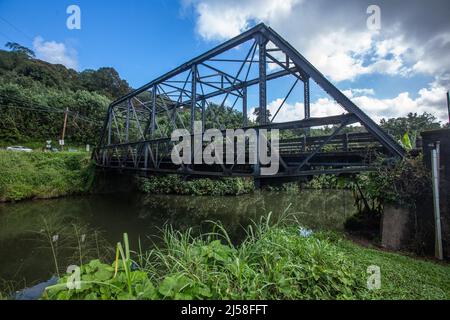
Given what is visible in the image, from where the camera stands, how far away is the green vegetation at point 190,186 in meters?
18.5

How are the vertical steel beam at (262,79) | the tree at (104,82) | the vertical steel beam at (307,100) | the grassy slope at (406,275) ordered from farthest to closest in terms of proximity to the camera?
the tree at (104,82), the vertical steel beam at (307,100), the vertical steel beam at (262,79), the grassy slope at (406,275)

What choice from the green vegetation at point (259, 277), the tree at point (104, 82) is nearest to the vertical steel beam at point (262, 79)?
the green vegetation at point (259, 277)

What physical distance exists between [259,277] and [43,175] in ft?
56.8

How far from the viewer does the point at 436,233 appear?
421cm

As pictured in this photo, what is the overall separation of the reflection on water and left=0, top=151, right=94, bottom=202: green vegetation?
0.94m

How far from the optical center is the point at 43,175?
1480 cm

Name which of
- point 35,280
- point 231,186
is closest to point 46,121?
point 231,186

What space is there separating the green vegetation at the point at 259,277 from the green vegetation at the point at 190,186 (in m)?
15.0

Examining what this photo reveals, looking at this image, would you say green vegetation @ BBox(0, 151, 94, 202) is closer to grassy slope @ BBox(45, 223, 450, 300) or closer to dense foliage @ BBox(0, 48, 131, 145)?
dense foliage @ BBox(0, 48, 131, 145)

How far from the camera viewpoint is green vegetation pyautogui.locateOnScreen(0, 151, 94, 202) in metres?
13.2

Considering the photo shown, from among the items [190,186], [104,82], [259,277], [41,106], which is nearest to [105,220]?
[190,186]

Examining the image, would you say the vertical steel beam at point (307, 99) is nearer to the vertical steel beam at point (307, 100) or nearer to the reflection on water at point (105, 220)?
the vertical steel beam at point (307, 100)
